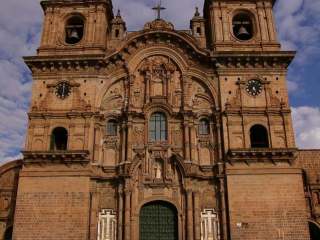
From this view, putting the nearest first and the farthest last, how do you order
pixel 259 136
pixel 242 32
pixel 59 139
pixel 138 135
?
pixel 138 135, pixel 259 136, pixel 59 139, pixel 242 32

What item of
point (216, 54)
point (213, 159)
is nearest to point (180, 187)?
point (213, 159)

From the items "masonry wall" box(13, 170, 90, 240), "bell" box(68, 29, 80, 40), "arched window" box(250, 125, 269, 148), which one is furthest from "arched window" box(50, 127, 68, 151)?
"arched window" box(250, 125, 269, 148)

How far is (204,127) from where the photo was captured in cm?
2525

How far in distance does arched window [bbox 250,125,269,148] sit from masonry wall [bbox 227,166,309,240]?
1917mm

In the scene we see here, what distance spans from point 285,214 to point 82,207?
10325mm

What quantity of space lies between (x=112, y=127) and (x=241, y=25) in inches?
413

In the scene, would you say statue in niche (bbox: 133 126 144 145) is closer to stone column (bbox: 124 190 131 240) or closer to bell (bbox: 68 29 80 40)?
stone column (bbox: 124 190 131 240)

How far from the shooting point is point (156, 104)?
25.2 meters

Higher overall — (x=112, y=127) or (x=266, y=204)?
(x=112, y=127)

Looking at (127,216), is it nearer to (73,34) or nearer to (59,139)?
(59,139)

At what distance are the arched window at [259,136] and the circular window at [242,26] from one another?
20.1ft

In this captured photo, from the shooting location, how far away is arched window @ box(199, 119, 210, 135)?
2506cm

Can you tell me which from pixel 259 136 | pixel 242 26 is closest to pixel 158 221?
pixel 259 136

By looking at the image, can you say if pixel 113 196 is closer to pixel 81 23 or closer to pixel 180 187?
A: pixel 180 187
